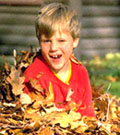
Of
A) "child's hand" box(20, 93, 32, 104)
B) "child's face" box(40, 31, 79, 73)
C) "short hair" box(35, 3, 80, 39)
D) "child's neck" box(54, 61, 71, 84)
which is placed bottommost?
"child's hand" box(20, 93, 32, 104)

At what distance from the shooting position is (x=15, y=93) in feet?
8.74

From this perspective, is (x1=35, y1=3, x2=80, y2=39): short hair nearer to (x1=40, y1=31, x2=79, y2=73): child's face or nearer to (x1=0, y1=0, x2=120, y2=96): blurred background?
(x1=40, y1=31, x2=79, y2=73): child's face

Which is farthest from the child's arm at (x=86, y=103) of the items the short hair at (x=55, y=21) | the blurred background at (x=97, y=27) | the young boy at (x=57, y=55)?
the blurred background at (x=97, y=27)

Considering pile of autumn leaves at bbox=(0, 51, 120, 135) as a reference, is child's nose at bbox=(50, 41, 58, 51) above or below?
above

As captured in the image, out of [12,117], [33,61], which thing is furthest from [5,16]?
[12,117]

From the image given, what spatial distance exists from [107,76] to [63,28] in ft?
17.8

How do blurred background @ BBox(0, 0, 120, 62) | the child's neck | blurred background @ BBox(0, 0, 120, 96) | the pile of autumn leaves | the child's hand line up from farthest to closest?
blurred background @ BBox(0, 0, 120, 62) → blurred background @ BBox(0, 0, 120, 96) → the child's neck → the child's hand → the pile of autumn leaves

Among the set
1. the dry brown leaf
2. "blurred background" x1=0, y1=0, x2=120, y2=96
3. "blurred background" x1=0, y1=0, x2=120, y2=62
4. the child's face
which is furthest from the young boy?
"blurred background" x1=0, y1=0, x2=120, y2=62

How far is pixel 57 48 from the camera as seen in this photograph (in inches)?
109

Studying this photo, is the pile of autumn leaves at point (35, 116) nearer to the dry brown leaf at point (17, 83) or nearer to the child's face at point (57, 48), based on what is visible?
the dry brown leaf at point (17, 83)

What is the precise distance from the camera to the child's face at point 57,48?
275 centimetres

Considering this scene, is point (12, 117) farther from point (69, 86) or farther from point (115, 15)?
point (115, 15)

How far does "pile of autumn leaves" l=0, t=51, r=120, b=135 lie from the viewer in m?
2.44

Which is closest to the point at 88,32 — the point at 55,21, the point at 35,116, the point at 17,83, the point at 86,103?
the point at 86,103
